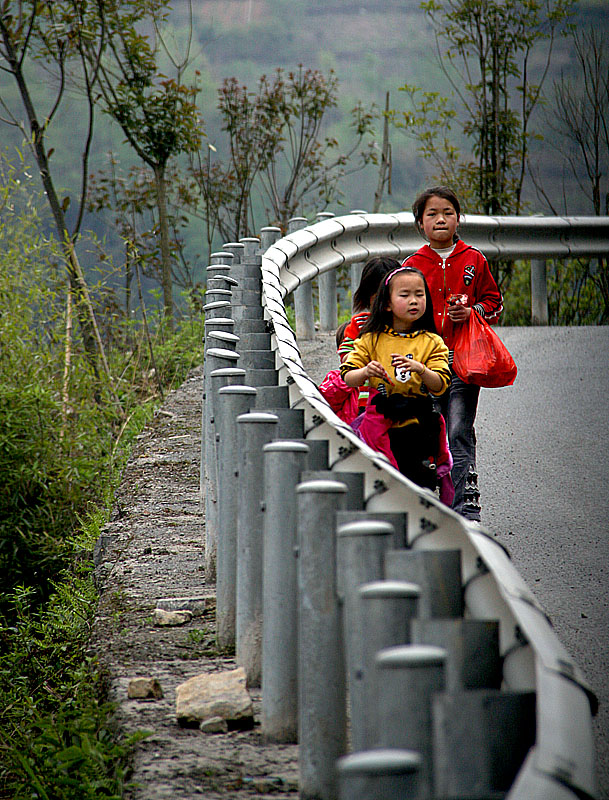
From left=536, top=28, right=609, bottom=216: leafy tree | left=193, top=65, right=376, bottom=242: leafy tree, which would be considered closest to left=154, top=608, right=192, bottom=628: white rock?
left=536, top=28, right=609, bottom=216: leafy tree

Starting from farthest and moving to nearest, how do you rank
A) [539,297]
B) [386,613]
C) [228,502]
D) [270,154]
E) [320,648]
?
[270,154]
[539,297]
[228,502]
[320,648]
[386,613]

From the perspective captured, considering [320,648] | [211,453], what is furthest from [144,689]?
[211,453]

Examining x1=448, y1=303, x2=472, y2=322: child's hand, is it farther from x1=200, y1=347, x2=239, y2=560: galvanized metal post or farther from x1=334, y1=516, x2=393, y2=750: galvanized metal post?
x1=334, y1=516, x2=393, y2=750: galvanized metal post

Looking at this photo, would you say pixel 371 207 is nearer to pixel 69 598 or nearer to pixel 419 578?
pixel 69 598

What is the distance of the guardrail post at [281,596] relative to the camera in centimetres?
258

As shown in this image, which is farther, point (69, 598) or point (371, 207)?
point (371, 207)

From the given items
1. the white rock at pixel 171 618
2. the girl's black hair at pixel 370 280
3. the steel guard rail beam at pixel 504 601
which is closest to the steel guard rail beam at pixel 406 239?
the girl's black hair at pixel 370 280

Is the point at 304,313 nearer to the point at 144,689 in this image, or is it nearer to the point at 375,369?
the point at 375,369

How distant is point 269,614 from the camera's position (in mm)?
2604

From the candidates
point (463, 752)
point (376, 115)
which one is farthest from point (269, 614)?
point (376, 115)

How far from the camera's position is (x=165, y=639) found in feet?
11.2

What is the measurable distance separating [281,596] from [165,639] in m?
0.99

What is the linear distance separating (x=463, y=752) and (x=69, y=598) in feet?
13.0

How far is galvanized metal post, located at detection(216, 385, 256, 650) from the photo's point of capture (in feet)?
10.5
